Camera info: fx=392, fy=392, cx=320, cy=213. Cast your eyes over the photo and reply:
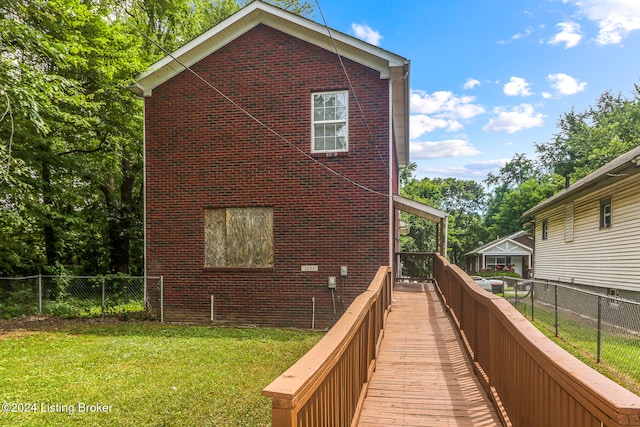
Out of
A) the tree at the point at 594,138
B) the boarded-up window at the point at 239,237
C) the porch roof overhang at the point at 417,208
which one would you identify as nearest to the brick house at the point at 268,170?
the boarded-up window at the point at 239,237

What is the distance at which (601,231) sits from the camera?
512 inches

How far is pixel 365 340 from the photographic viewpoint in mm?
4195

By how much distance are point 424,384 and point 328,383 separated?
2641mm

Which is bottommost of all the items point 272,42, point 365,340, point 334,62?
point 365,340

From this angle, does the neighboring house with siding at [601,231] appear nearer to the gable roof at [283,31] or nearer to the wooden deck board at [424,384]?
the gable roof at [283,31]

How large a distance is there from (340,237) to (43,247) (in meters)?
15.6

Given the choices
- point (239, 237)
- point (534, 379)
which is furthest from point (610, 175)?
point (534, 379)

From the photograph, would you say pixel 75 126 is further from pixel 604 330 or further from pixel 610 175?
pixel 610 175

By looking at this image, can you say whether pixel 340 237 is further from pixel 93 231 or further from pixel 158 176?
pixel 93 231

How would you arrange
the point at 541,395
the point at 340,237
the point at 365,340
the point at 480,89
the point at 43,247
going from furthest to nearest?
the point at 480,89 < the point at 43,247 < the point at 340,237 < the point at 365,340 < the point at 541,395

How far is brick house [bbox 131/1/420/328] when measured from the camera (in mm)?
9664

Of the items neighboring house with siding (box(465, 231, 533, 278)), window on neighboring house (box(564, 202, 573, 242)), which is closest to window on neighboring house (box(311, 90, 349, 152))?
window on neighboring house (box(564, 202, 573, 242))

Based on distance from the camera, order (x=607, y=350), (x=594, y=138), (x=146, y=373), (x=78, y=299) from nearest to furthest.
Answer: (x=146, y=373), (x=607, y=350), (x=78, y=299), (x=594, y=138)

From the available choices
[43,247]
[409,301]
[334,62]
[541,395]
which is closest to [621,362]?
[409,301]
